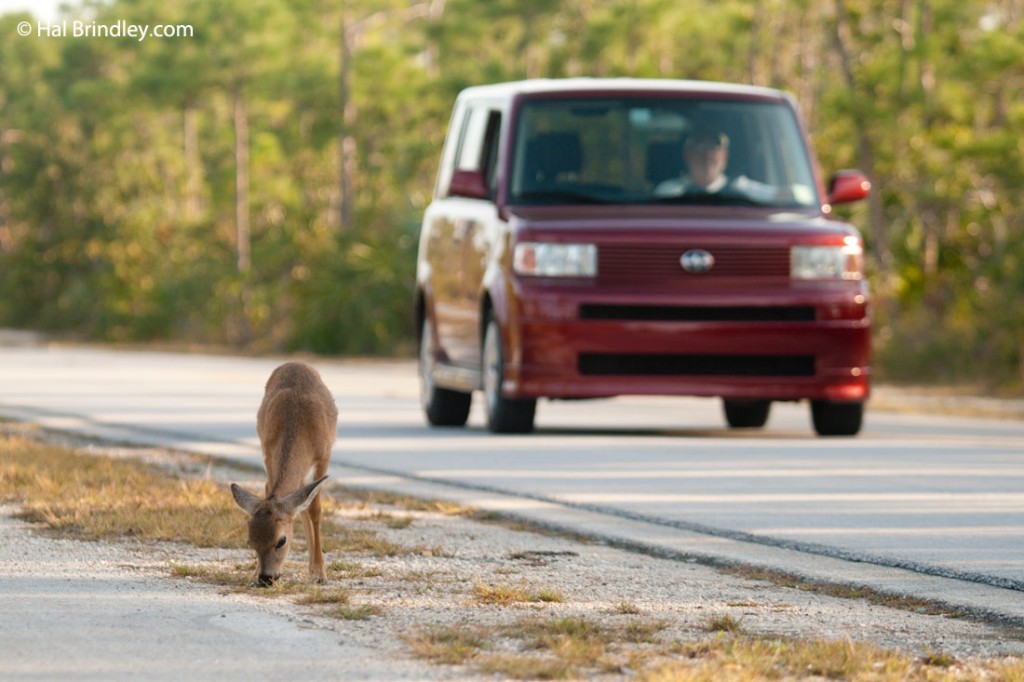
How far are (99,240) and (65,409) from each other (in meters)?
35.6

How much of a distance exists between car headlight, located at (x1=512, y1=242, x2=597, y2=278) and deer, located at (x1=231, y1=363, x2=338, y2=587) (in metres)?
5.12

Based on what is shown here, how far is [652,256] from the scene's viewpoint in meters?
14.3

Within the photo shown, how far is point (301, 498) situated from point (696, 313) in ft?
22.6

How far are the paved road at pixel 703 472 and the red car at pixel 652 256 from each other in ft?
1.51

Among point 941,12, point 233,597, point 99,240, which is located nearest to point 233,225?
point 99,240

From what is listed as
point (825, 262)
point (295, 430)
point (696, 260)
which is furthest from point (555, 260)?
point (295, 430)

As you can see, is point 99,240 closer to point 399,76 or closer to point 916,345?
point 399,76

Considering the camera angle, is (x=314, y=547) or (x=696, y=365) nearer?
(x=314, y=547)

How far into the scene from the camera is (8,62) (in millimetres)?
98938

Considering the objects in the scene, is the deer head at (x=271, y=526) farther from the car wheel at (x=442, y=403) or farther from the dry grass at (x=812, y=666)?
the car wheel at (x=442, y=403)

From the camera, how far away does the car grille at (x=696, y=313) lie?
14.3m

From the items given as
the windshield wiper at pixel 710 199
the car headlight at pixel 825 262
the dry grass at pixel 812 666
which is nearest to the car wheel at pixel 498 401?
the windshield wiper at pixel 710 199

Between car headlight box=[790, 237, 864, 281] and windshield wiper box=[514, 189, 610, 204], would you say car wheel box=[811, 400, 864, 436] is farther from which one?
windshield wiper box=[514, 189, 610, 204]

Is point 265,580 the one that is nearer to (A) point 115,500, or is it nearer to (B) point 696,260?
(A) point 115,500
